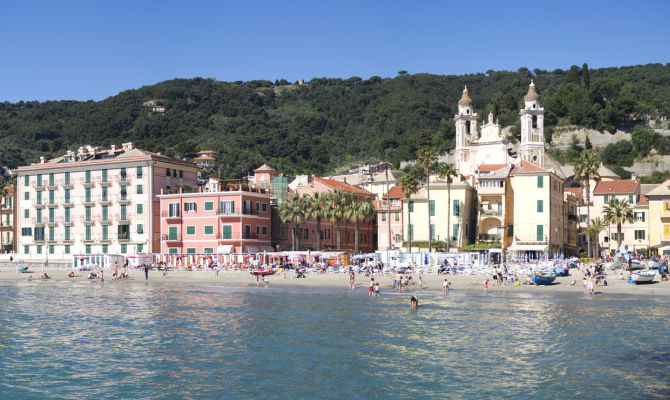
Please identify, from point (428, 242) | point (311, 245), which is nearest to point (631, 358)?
point (428, 242)

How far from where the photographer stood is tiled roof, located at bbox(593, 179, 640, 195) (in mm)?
90250

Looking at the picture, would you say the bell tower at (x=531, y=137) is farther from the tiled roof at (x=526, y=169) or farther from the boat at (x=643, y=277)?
the boat at (x=643, y=277)

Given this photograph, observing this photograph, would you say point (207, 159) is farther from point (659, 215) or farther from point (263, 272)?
point (659, 215)

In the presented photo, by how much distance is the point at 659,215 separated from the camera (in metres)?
80.4

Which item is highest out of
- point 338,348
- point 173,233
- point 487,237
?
point 173,233

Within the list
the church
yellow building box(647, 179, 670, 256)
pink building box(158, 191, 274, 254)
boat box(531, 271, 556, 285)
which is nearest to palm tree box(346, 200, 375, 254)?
pink building box(158, 191, 274, 254)

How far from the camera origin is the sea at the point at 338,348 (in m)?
23.0

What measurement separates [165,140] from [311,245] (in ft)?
375

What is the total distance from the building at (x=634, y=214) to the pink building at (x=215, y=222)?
1603 inches

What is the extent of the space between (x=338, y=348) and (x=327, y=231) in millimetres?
56607

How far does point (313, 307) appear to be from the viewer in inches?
1693

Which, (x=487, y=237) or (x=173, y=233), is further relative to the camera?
(x=173, y=233)

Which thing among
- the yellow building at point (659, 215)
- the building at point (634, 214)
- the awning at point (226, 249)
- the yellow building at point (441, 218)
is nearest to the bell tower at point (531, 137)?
the building at point (634, 214)

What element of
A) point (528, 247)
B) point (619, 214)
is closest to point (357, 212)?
point (528, 247)
